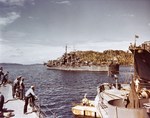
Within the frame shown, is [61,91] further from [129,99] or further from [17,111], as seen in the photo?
[129,99]

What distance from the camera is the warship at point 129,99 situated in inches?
205

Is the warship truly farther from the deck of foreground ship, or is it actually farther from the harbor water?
the deck of foreground ship

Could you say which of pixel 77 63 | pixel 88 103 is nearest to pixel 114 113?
pixel 88 103

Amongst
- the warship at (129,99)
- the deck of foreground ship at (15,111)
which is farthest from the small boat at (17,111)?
the warship at (129,99)

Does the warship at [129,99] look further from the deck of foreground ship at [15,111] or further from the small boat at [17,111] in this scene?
the deck of foreground ship at [15,111]

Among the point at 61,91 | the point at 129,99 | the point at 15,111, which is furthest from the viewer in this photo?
the point at 61,91

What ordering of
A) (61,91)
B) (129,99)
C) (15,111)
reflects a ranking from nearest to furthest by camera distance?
(129,99)
(15,111)
(61,91)

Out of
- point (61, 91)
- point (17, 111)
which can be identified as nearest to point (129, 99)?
point (17, 111)

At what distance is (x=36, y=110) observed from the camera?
687 cm

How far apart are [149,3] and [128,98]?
13.7 feet

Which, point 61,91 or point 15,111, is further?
point 61,91

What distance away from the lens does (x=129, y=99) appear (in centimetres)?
580

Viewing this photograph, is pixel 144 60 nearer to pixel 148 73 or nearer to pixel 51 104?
pixel 148 73

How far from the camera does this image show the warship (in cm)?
521
